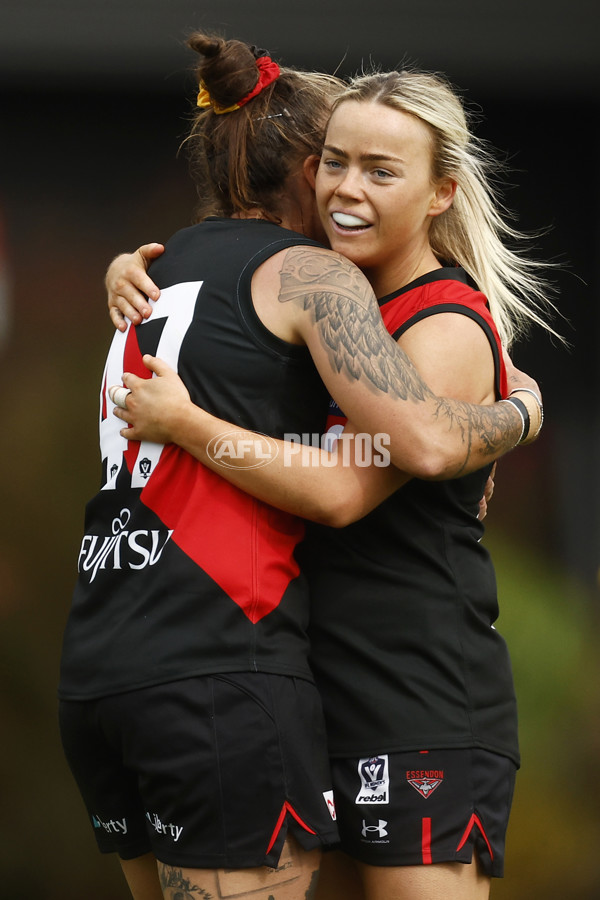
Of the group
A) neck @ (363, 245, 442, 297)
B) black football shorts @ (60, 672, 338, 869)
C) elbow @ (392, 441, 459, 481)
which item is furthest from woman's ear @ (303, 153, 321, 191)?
black football shorts @ (60, 672, 338, 869)

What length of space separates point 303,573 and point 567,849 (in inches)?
97.5

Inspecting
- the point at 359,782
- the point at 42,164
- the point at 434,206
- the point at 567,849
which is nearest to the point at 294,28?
the point at 42,164

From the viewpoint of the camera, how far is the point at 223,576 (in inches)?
66.7

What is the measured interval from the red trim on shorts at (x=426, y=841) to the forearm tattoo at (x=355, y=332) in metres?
0.64

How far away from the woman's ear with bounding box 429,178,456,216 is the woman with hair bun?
318mm

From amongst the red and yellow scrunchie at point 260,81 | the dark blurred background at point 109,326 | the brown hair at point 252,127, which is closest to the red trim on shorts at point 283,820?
the brown hair at point 252,127

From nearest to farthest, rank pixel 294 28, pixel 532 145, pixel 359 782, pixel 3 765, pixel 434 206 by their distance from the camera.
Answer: pixel 359 782 → pixel 434 206 → pixel 294 28 → pixel 3 765 → pixel 532 145

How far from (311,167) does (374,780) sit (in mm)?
1173

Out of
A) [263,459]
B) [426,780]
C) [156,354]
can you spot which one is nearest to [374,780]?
[426,780]

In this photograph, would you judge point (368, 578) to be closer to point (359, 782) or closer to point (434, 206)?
point (359, 782)

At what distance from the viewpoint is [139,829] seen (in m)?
1.86

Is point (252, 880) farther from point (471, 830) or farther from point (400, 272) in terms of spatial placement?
point (400, 272)

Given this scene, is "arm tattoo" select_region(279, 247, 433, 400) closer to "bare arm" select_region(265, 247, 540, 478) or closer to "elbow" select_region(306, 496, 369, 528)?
"bare arm" select_region(265, 247, 540, 478)

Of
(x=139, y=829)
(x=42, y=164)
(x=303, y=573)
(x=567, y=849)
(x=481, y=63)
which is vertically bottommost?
(x=567, y=849)
